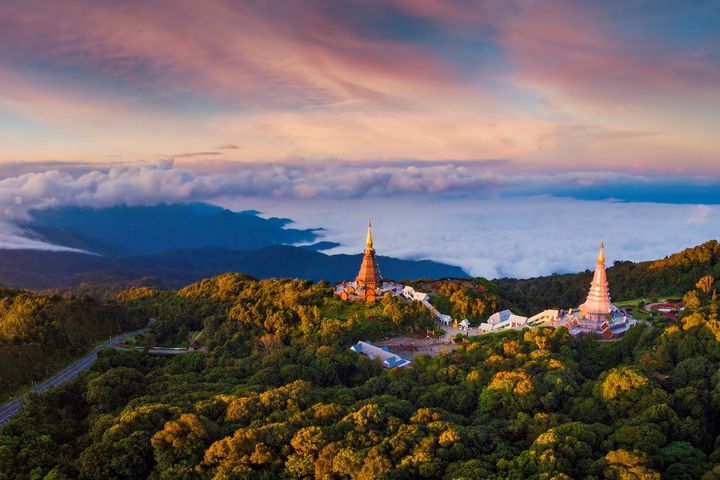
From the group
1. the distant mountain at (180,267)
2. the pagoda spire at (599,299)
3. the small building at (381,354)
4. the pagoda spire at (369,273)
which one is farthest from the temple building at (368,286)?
the distant mountain at (180,267)

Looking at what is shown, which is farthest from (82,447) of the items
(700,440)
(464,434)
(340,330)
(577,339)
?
(577,339)

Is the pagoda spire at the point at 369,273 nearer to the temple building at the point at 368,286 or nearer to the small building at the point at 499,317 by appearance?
the temple building at the point at 368,286

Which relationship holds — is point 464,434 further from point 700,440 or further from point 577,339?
point 577,339

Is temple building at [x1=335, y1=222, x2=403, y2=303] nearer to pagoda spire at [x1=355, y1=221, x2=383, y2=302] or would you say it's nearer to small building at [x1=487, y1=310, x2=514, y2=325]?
pagoda spire at [x1=355, y1=221, x2=383, y2=302]

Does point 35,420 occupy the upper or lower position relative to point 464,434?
lower

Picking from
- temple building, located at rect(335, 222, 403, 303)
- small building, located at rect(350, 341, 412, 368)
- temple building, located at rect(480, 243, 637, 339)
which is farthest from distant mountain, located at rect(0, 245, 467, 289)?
small building, located at rect(350, 341, 412, 368)

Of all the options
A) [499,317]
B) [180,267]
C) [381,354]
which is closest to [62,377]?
[381,354]
